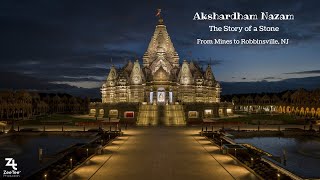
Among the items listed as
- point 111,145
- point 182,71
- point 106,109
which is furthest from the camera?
point 182,71

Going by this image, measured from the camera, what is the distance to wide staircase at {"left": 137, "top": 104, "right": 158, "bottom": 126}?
58.8m

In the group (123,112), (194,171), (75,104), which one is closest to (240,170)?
(194,171)

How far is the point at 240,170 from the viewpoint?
2316 cm

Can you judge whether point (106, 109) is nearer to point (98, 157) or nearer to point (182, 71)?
point (182, 71)

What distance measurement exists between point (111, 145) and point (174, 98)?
42733 millimetres

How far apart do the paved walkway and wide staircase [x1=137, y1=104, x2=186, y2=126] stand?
889 inches

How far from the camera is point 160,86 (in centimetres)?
7575

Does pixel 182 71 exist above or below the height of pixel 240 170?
above

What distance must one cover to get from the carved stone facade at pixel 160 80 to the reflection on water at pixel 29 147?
33.5 meters

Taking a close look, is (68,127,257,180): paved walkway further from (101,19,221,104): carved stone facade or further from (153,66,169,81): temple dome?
(101,19,221,104): carved stone facade

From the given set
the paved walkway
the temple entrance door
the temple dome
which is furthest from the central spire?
the paved walkway

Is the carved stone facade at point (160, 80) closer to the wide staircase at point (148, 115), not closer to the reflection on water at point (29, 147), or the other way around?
A: the wide staircase at point (148, 115)

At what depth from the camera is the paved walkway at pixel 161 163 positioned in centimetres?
2164

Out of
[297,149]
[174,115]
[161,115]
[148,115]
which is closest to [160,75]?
[174,115]
